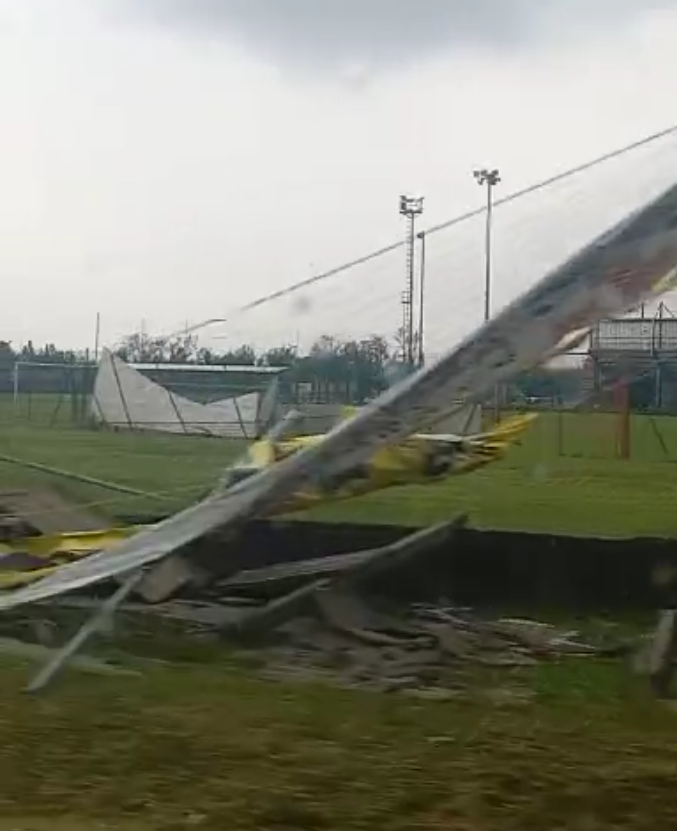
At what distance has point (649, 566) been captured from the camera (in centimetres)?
1402

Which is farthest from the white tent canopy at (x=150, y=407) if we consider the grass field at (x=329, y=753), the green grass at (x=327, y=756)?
the green grass at (x=327, y=756)

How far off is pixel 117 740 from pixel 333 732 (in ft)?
3.95

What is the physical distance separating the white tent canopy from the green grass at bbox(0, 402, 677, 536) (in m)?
0.60

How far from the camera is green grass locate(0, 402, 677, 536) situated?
18094 millimetres

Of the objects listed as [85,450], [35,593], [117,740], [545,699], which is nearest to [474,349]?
[545,699]

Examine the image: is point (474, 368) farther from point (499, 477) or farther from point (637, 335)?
point (499, 477)

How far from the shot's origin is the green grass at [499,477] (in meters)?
18.1

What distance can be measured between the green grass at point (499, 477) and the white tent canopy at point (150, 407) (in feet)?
1.96

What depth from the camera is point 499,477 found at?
24.8 meters

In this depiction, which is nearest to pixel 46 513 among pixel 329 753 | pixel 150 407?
pixel 329 753

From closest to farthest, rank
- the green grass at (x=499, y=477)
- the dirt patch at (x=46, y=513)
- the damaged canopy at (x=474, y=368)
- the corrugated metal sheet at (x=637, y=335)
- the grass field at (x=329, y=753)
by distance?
the grass field at (x=329, y=753) < the damaged canopy at (x=474, y=368) < the corrugated metal sheet at (x=637, y=335) < the dirt patch at (x=46, y=513) < the green grass at (x=499, y=477)

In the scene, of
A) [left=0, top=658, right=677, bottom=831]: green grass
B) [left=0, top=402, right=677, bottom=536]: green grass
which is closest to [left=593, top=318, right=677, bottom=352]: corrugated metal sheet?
[left=0, top=402, right=677, bottom=536]: green grass

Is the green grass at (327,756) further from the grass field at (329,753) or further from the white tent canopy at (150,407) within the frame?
the white tent canopy at (150,407)

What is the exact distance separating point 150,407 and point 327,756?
27.5 m
